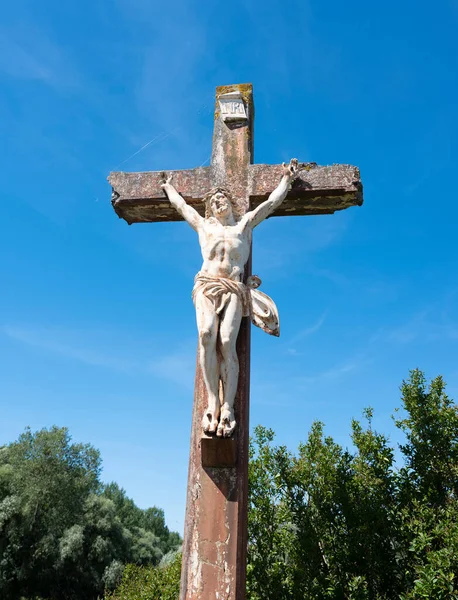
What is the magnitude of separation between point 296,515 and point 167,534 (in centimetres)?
4010

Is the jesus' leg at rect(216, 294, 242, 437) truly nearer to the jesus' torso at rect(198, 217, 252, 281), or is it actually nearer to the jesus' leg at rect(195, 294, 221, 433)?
the jesus' leg at rect(195, 294, 221, 433)

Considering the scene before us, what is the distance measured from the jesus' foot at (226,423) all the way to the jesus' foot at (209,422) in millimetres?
37

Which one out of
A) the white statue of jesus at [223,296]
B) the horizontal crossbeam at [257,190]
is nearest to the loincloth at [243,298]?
the white statue of jesus at [223,296]

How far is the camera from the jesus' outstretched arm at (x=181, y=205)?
4699mm

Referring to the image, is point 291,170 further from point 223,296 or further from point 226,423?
point 226,423

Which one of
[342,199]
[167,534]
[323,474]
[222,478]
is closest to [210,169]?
[342,199]

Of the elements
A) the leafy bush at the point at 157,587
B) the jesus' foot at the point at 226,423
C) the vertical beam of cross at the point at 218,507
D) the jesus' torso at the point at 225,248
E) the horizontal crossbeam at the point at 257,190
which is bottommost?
the leafy bush at the point at 157,587

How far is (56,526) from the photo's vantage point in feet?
88.3

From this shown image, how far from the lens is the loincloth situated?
3947 mm

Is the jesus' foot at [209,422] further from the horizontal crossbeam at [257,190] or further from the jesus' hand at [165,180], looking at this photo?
the jesus' hand at [165,180]

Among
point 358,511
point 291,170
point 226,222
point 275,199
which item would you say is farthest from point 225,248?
point 358,511

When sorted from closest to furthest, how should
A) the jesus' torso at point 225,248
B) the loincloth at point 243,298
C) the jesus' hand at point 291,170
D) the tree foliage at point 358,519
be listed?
the loincloth at point 243,298 < the jesus' torso at point 225,248 < the jesus' hand at point 291,170 < the tree foliage at point 358,519

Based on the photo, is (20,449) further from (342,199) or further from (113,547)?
(342,199)

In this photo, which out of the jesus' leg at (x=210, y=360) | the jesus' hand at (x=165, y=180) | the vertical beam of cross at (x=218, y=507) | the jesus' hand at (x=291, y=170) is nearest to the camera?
the vertical beam of cross at (x=218, y=507)
